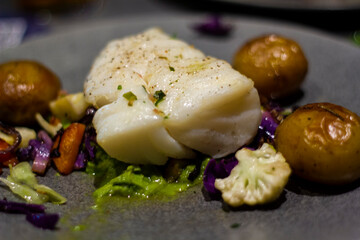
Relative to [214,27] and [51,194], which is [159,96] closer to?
[51,194]

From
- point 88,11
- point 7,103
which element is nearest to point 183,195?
point 7,103

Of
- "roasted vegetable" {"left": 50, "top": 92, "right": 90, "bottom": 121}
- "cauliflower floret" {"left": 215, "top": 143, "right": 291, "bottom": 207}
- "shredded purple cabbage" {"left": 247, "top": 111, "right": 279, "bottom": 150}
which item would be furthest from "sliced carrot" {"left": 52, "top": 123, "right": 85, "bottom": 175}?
"shredded purple cabbage" {"left": 247, "top": 111, "right": 279, "bottom": 150}

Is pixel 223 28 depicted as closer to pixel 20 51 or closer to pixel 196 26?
pixel 196 26

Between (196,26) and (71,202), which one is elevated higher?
(196,26)

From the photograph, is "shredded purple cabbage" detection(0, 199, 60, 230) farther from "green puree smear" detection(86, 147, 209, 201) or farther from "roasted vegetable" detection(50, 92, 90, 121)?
"roasted vegetable" detection(50, 92, 90, 121)

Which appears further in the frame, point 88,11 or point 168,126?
point 88,11

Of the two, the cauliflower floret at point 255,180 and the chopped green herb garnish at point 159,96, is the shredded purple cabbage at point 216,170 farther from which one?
the chopped green herb garnish at point 159,96
